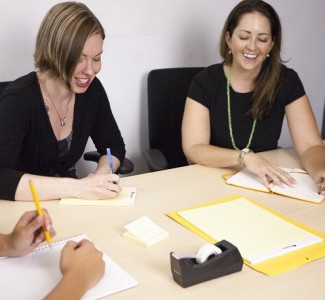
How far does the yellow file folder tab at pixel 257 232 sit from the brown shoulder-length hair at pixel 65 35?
2.05 ft

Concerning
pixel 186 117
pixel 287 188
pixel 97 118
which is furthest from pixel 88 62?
pixel 287 188

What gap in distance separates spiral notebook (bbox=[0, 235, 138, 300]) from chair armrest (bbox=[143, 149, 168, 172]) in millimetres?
816

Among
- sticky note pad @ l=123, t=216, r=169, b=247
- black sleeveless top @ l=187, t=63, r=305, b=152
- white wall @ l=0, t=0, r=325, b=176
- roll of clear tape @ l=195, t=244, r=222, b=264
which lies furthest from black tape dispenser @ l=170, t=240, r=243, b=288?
white wall @ l=0, t=0, r=325, b=176

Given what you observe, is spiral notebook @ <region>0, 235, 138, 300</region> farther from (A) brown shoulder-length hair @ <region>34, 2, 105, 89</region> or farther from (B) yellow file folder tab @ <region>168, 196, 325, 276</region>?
(A) brown shoulder-length hair @ <region>34, 2, 105, 89</region>

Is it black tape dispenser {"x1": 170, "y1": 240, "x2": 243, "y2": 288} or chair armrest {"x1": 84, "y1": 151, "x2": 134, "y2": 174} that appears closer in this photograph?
black tape dispenser {"x1": 170, "y1": 240, "x2": 243, "y2": 288}

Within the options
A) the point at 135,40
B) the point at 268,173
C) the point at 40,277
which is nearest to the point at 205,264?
the point at 40,277

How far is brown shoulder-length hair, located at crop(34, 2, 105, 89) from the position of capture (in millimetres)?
1460

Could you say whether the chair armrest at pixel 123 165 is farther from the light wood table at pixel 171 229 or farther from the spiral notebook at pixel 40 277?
the spiral notebook at pixel 40 277

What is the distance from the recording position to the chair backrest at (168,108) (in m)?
2.17

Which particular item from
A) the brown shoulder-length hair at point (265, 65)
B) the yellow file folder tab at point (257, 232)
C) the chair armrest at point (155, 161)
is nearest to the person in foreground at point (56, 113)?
the chair armrest at point (155, 161)

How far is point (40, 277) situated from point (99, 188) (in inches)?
17.0

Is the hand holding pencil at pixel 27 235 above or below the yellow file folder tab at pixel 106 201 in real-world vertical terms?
above

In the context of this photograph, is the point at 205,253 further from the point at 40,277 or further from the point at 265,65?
the point at 265,65

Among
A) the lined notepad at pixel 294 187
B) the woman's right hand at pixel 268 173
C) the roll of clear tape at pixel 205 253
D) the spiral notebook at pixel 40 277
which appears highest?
the roll of clear tape at pixel 205 253
